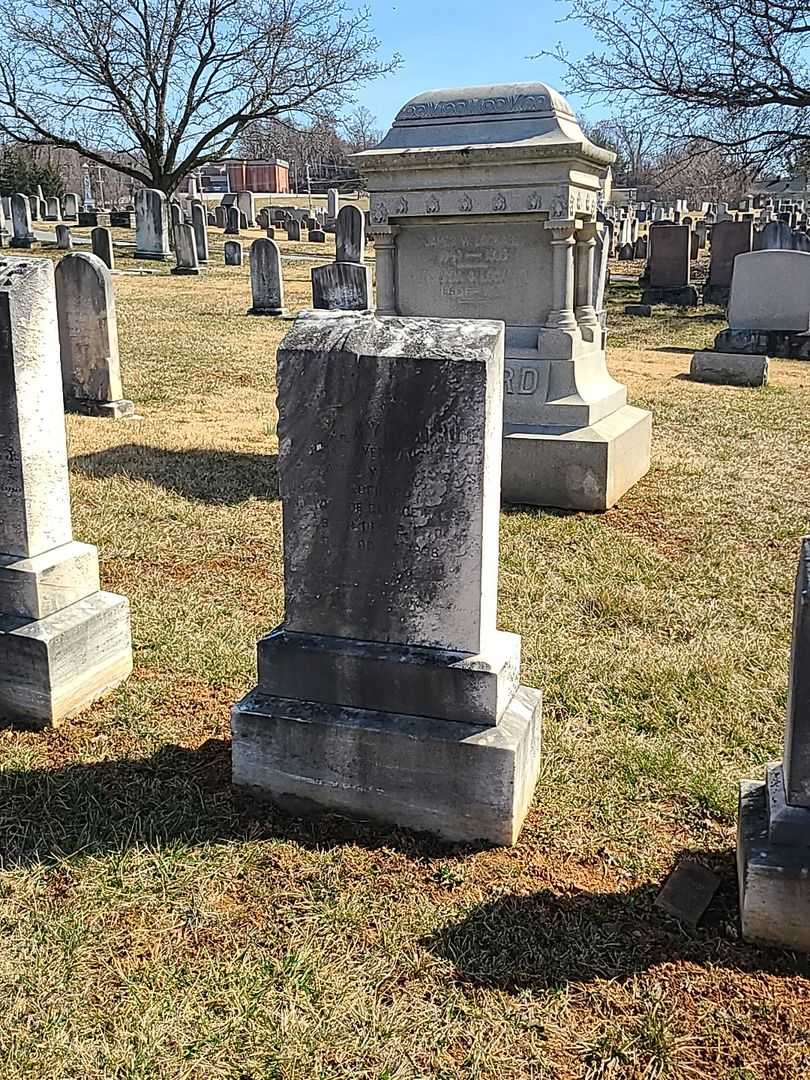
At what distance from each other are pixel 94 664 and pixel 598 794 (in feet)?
6.73

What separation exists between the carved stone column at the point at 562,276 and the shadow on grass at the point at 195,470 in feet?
7.38

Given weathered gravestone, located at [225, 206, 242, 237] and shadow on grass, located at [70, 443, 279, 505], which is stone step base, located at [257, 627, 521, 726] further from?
weathered gravestone, located at [225, 206, 242, 237]

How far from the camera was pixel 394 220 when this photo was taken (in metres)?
6.71

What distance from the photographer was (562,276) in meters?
6.40

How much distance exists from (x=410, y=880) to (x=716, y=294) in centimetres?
1995

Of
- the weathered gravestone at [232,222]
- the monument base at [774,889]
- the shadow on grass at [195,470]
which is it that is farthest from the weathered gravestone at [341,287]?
the weathered gravestone at [232,222]

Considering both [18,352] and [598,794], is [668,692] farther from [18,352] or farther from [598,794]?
[18,352]

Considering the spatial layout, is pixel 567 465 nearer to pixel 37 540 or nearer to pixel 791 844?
pixel 37 540

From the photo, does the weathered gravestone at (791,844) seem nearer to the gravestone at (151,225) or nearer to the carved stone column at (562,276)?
the carved stone column at (562,276)

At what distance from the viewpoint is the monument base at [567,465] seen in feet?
20.5

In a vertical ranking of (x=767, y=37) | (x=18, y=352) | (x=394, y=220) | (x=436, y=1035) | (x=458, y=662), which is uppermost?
(x=767, y=37)

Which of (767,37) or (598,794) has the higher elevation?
(767,37)

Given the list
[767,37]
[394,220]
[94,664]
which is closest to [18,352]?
[94,664]

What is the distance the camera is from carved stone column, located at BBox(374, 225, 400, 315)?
6793 millimetres
